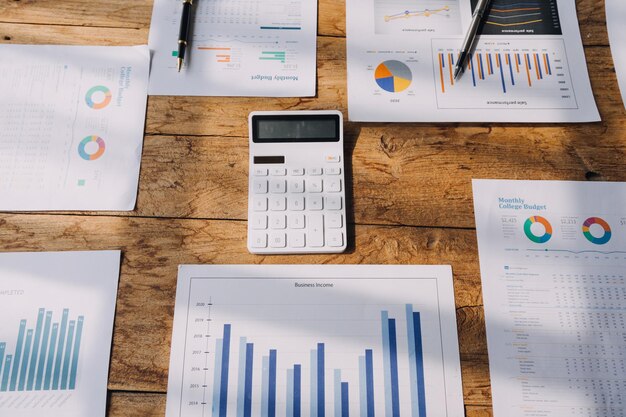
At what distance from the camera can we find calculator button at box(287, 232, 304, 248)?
59 cm

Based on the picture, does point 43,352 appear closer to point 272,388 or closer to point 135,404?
point 135,404

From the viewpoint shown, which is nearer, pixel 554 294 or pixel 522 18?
pixel 554 294

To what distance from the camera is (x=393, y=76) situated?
684 millimetres

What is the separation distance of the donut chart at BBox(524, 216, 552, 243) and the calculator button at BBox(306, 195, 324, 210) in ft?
0.88

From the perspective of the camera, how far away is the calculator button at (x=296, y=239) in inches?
23.4

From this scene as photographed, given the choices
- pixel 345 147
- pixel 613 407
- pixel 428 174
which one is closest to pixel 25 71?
pixel 345 147

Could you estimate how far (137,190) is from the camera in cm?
63

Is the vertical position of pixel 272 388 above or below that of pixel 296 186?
below

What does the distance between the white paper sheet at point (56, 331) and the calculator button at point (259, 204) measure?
19cm

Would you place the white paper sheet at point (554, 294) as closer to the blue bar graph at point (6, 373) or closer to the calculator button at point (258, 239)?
the calculator button at point (258, 239)

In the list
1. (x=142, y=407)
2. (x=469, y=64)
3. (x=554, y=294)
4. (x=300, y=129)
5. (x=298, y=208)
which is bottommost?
(x=142, y=407)

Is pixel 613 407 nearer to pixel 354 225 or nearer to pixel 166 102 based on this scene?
pixel 354 225

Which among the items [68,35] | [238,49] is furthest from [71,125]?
[238,49]

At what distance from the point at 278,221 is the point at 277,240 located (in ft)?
0.08
